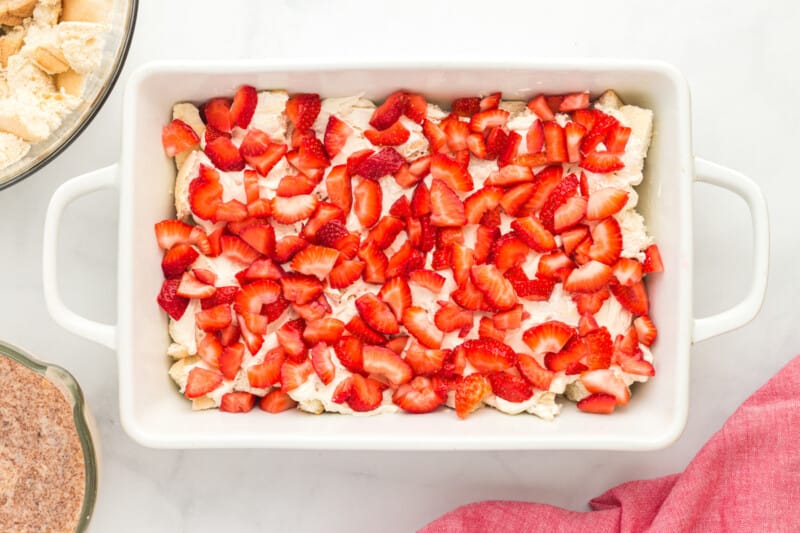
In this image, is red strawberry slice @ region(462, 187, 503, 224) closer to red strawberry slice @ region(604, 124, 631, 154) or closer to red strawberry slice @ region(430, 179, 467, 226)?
red strawberry slice @ region(430, 179, 467, 226)

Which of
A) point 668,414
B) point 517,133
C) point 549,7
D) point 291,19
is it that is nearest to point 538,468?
point 668,414

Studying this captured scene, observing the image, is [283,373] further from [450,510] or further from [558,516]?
[558,516]

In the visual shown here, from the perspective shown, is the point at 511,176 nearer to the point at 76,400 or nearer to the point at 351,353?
the point at 351,353

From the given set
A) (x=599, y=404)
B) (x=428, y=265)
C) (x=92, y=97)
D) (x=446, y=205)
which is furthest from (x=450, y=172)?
(x=92, y=97)

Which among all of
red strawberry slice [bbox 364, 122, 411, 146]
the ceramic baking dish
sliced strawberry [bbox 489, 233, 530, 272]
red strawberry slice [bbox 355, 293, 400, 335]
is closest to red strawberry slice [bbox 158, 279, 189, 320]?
the ceramic baking dish

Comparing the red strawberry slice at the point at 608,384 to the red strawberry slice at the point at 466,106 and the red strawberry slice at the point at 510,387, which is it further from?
the red strawberry slice at the point at 466,106

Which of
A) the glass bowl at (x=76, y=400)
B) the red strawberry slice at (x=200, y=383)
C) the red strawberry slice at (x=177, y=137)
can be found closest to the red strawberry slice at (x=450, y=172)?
the red strawberry slice at (x=177, y=137)
